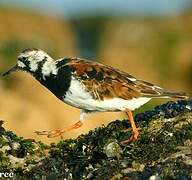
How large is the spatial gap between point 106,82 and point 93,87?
227mm

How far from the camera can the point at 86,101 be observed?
10.7 metres

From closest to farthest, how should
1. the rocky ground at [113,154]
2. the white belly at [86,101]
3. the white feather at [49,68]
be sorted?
the rocky ground at [113,154] → the white belly at [86,101] → the white feather at [49,68]

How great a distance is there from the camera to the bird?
10.7 m

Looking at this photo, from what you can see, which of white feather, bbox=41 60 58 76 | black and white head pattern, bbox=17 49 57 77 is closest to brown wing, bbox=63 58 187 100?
white feather, bbox=41 60 58 76

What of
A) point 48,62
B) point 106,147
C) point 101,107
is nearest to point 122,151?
point 106,147

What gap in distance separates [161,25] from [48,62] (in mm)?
39233

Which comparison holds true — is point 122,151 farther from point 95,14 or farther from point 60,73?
point 95,14

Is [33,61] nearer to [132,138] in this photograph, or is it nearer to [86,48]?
[132,138]

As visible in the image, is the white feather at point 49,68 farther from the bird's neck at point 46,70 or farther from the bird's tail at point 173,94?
the bird's tail at point 173,94

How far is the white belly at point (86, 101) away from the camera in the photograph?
1070 cm

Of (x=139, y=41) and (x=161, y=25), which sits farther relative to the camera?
(x=161, y=25)

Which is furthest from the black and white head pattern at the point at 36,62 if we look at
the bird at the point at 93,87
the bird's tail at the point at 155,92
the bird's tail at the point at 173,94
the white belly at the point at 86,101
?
the bird's tail at the point at 173,94

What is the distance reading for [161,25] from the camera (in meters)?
50.2

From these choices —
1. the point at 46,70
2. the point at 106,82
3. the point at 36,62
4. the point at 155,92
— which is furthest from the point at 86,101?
the point at 36,62
